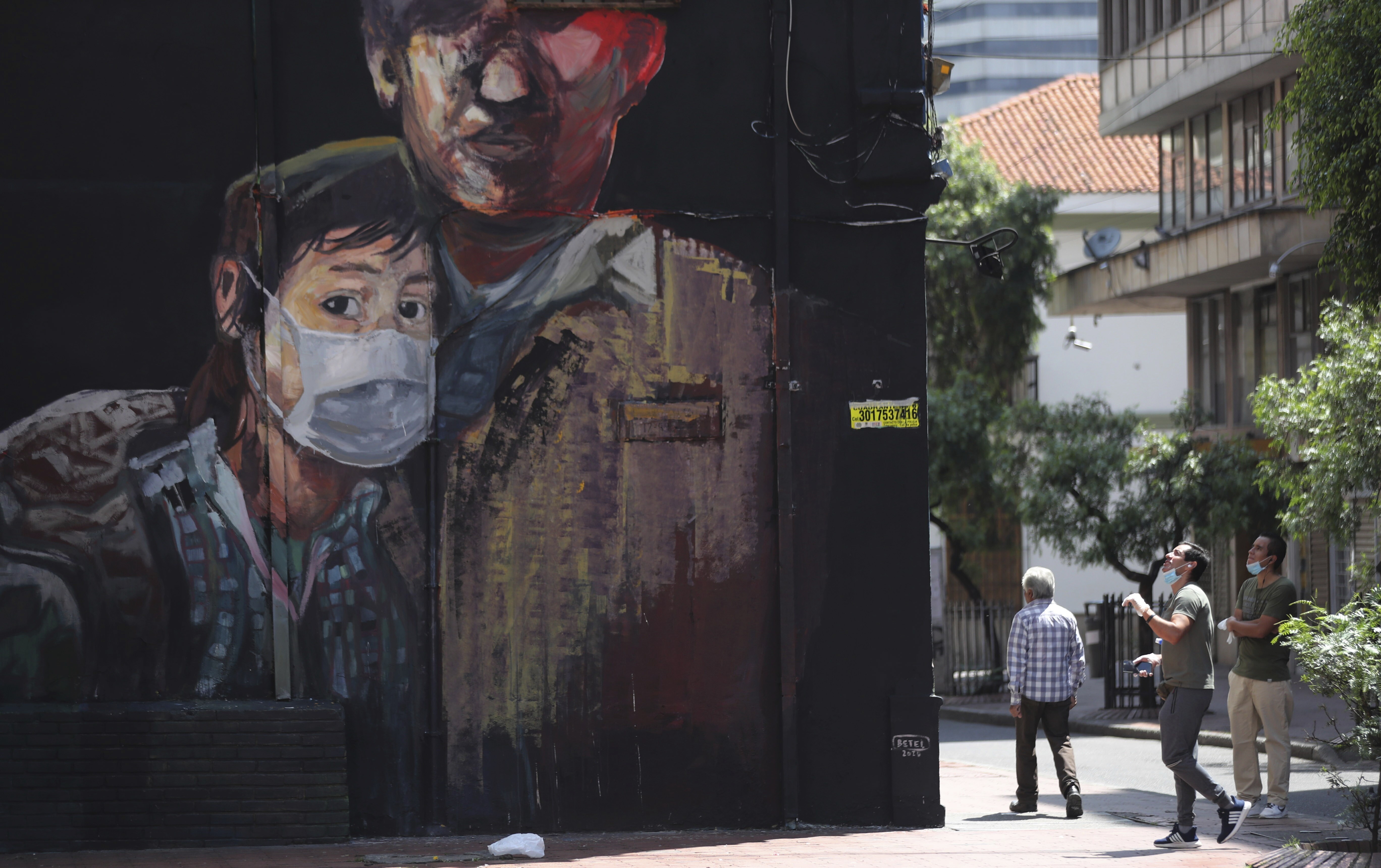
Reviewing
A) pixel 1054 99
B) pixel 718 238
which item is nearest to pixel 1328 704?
pixel 718 238

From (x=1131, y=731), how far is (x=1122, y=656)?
143 inches

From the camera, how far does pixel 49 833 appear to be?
8.07 meters

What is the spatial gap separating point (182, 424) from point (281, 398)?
57 centimetres

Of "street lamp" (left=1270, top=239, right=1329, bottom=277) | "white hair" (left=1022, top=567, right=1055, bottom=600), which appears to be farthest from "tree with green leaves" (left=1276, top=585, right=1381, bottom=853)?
"street lamp" (left=1270, top=239, right=1329, bottom=277)

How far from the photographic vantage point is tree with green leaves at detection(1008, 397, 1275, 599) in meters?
21.6

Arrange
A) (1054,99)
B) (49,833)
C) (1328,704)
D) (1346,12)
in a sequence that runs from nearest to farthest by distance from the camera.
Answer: (49,833) → (1346,12) → (1328,704) → (1054,99)

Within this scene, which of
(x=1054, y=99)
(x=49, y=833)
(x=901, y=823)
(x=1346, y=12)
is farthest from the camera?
(x=1054, y=99)

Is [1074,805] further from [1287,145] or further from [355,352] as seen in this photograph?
[1287,145]

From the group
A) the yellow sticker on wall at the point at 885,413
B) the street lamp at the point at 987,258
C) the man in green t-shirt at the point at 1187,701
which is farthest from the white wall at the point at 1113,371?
the yellow sticker on wall at the point at 885,413

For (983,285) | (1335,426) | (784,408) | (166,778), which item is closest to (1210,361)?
(983,285)

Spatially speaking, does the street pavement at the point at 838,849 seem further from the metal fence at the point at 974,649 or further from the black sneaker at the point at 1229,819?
the metal fence at the point at 974,649

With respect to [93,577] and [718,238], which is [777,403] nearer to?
[718,238]

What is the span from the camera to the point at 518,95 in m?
8.84

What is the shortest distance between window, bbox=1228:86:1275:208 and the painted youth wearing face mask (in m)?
18.6
